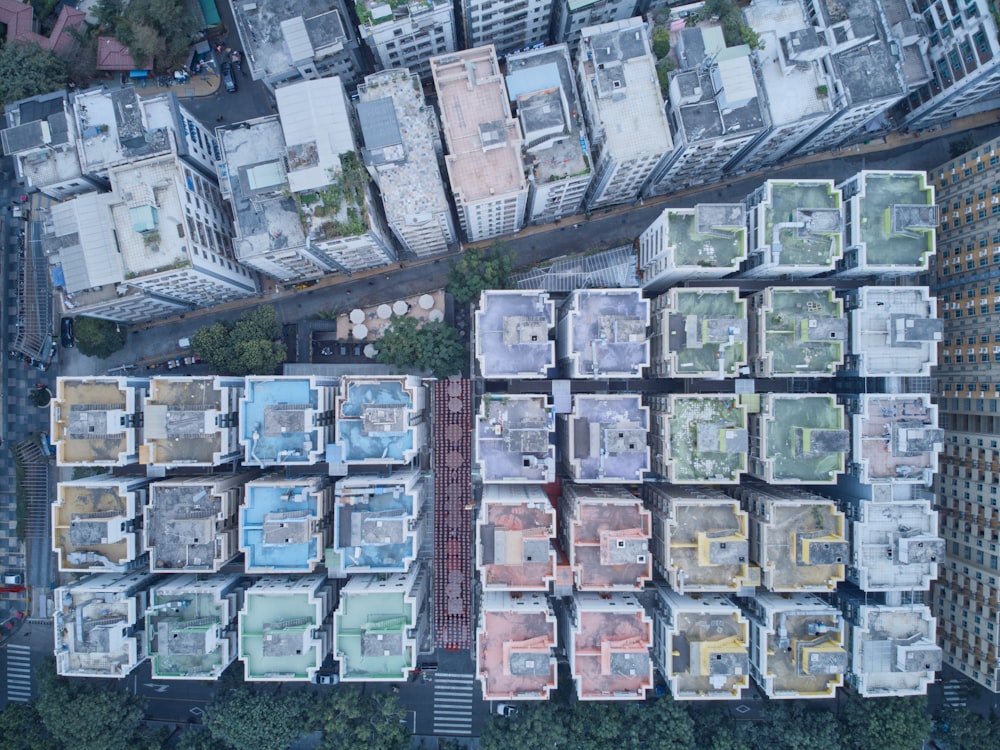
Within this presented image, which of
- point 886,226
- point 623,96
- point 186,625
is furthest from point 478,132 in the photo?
point 186,625

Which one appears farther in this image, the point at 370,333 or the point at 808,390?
the point at 370,333

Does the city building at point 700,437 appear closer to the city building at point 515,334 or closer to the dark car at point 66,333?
the city building at point 515,334

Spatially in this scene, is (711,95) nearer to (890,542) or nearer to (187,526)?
(890,542)

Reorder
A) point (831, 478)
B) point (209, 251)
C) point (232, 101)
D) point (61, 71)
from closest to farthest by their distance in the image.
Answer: point (831, 478) → point (209, 251) → point (61, 71) → point (232, 101)

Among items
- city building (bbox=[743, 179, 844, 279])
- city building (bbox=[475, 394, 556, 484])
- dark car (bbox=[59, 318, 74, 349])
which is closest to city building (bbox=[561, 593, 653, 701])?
city building (bbox=[475, 394, 556, 484])

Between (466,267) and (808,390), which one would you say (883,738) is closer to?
(808,390)

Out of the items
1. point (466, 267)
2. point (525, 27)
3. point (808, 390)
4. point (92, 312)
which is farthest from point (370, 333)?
point (808, 390)
